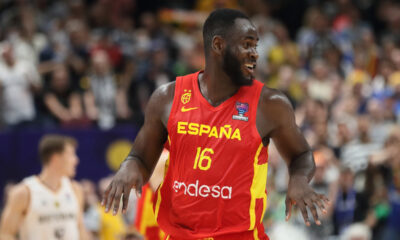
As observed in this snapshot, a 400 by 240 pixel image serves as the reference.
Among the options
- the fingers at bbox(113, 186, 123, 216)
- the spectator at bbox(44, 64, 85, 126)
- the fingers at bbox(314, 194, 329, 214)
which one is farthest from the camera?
the spectator at bbox(44, 64, 85, 126)

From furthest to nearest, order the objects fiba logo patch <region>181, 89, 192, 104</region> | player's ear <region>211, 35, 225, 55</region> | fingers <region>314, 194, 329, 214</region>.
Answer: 1. fiba logo patch <region>181, 89, 192, 104</region>
2. player's ear <region>211, 35, 225, 55</region>
3. fingers <region>314, 194, 329, 214</region>

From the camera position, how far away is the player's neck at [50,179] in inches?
275

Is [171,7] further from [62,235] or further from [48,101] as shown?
[62,235]

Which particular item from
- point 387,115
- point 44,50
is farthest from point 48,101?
point 387,115

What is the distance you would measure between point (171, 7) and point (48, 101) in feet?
17.1

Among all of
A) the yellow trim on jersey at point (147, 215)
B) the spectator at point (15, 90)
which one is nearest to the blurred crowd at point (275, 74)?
the spectator at point (15, 90)

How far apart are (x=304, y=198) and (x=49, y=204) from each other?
370cm

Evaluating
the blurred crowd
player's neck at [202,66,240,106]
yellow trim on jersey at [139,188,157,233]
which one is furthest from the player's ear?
the blurred crowd

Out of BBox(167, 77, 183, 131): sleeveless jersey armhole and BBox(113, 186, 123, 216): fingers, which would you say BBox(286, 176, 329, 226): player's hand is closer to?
BBox(167, 77, 183, 131): sleeveless jersey armhole

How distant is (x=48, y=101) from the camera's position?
11102mm

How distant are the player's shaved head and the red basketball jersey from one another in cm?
38

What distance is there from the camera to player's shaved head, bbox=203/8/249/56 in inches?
161

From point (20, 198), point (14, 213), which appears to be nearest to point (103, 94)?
point (20, 198)

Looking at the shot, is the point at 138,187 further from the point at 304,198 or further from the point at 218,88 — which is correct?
the point at 304,198
